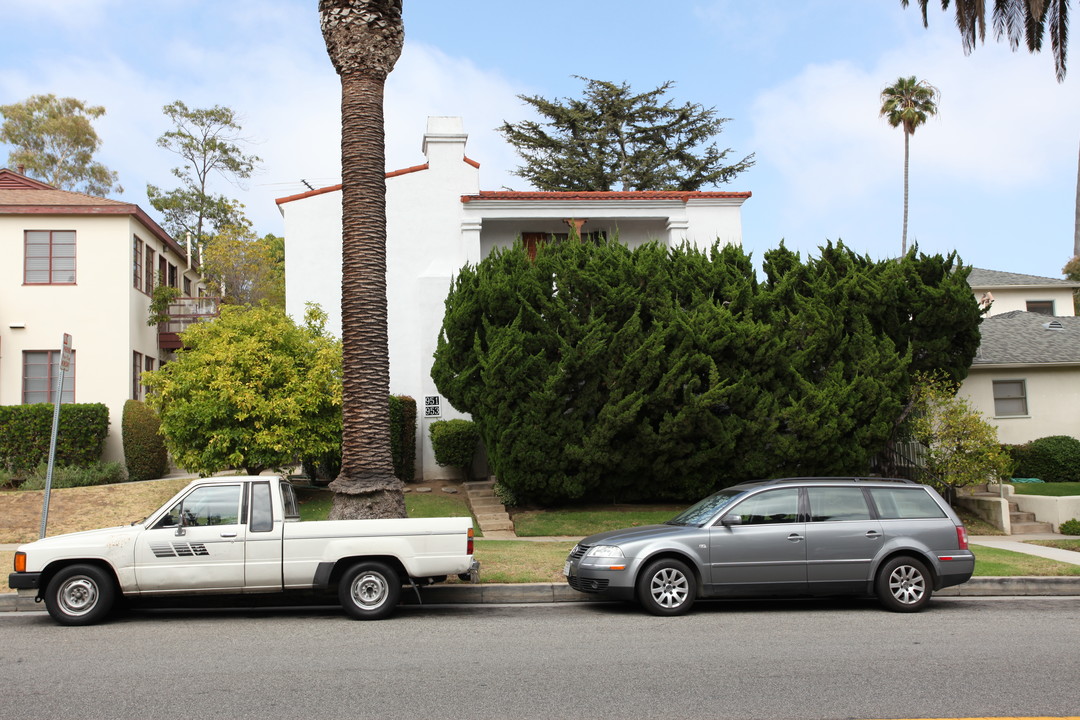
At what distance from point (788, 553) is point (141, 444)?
17.3 meters

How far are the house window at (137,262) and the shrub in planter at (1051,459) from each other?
23.5 m

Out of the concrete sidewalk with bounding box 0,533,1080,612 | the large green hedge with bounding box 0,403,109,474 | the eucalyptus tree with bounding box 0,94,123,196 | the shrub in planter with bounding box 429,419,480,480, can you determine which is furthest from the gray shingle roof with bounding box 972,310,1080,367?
the eucalyptus tree with bounding box 0,94,123,196

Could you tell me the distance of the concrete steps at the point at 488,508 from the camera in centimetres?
1742

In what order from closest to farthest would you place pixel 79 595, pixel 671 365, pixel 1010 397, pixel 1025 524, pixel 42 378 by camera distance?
pixel 79 595 < pixel 671 365 < pixel 1025 524 < pixel 42 378 < pixel 1010 397

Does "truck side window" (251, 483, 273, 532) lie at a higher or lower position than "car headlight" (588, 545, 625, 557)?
higher

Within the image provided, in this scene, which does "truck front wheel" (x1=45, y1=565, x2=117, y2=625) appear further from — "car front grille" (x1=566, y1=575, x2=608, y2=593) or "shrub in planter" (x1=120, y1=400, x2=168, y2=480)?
"shrub in planter" (x1=120, y1=400, x2=168, y2=480)

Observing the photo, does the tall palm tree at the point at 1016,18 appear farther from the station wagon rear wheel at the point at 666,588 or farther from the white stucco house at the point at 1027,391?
the station wagon rear wheel at the point at 666,588

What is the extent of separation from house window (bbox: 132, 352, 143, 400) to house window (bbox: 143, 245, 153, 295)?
201 cm

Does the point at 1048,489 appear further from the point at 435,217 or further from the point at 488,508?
the point at 435,217

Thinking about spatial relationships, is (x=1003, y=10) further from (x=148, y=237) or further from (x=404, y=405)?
(x=148, y=237)

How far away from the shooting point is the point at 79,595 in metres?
9.12

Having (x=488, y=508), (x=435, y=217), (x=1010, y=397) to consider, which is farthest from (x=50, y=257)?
(x=1010, y=397)

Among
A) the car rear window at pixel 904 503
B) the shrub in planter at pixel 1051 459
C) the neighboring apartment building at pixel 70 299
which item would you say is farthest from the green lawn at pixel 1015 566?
the neighboring apartment building at pixel 70 299

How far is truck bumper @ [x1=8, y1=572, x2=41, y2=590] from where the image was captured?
8914 mm
